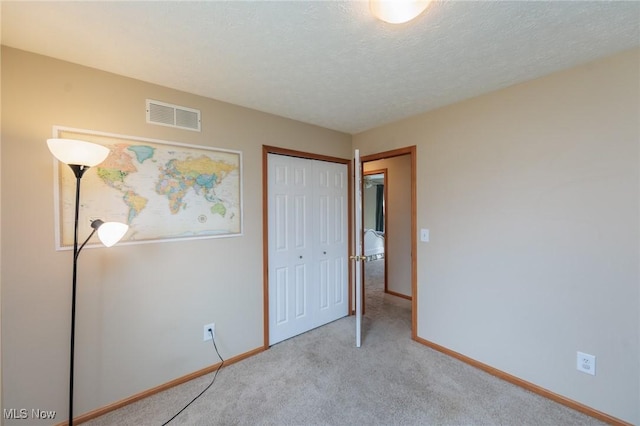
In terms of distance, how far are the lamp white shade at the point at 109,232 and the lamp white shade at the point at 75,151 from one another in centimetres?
35

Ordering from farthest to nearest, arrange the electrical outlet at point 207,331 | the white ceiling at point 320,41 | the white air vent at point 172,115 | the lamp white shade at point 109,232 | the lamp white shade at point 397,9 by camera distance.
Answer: the electrical outlet at point 207,331 < the white air vent at point 172,115 < the lamp white shade at point 109,232 < the white ceiling at point 320,41 < the lamp white shade at point 397,9

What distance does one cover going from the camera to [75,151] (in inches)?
53.7

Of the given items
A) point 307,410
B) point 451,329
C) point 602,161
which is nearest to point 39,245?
point 307,410

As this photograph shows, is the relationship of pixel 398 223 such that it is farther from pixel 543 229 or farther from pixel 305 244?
pixel 543 229

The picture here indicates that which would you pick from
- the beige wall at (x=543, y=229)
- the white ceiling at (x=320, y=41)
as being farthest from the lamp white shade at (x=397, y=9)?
the beige wall at (x=543, y=229)

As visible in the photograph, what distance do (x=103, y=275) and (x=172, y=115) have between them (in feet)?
4.22

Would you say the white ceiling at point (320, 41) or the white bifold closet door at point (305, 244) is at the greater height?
the white ceiling at point (320, 41)

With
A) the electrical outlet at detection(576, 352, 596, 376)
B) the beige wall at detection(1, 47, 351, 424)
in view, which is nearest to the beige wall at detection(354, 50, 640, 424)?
the electrical outlet at detection(576, 352, 596, 376)

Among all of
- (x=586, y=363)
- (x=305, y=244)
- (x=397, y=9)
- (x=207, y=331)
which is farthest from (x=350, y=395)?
(x=397, y=9)

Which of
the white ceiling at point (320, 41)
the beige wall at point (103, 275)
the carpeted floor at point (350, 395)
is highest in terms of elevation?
the white ceiling at point (320, 41)

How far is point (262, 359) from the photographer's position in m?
2.41

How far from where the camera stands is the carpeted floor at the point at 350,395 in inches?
67.7

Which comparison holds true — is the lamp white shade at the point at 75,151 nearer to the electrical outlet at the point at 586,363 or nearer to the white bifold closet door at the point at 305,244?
the white bifold closet door at the point at 305,244

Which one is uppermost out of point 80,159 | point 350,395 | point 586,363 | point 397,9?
point 397,9
